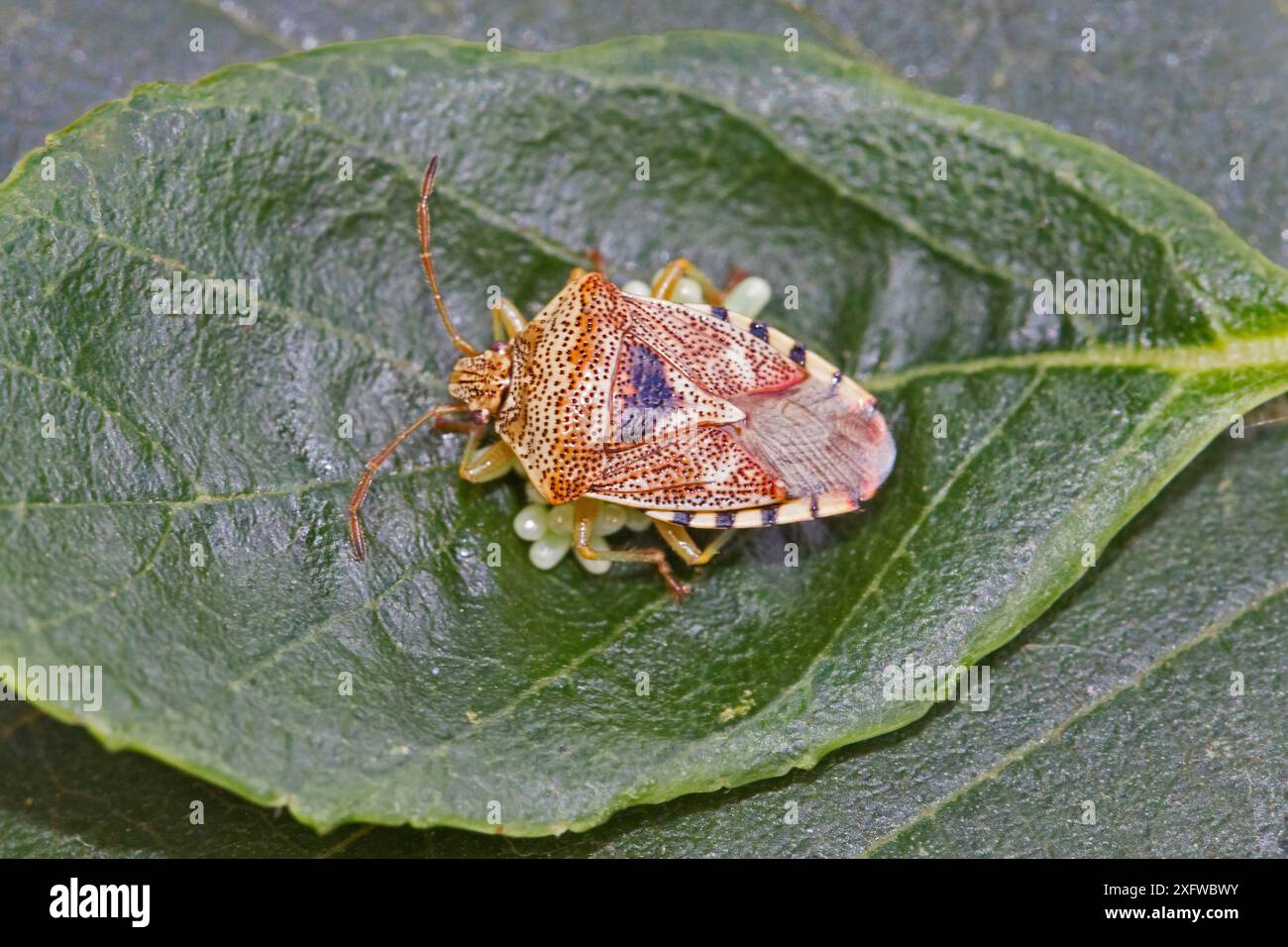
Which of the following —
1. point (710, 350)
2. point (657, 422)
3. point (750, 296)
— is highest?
point (750, 296)

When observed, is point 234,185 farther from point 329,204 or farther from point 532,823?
point 532,823

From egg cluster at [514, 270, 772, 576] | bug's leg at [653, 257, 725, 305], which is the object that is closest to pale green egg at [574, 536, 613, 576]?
egg cluster at [514, 270, 772, 576]

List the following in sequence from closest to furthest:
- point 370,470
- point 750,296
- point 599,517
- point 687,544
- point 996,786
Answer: point 370,470 < point 996,786 < point 687,544 < point 599,517 < point 750,296

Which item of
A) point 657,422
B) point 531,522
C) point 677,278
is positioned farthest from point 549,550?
point 677,278

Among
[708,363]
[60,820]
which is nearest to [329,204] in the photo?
[708,363]

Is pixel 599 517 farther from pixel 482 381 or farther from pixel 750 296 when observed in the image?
pixel 750 296

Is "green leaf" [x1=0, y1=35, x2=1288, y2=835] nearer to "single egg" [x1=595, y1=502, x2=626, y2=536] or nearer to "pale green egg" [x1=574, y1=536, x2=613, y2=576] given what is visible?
"pale green egg" [x1=574, y1=536, x2=613, y2=576]
